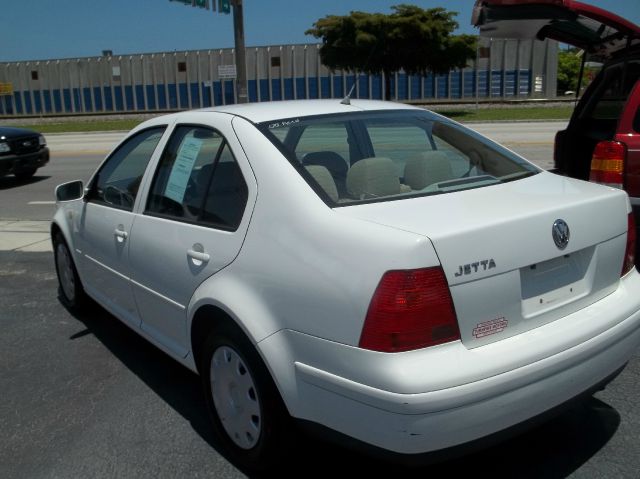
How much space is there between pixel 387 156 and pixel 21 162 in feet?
39.7

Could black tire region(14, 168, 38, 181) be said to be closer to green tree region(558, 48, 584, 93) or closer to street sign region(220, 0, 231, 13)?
street sign region(220, 0, 231, 13)

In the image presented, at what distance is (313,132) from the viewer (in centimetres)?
339

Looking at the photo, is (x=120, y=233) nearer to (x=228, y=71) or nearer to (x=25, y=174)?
(x=25, y=174)

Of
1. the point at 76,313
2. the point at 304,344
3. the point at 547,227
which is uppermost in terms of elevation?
the point at 547,227

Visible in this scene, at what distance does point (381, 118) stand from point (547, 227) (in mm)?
1270

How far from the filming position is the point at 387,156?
134 inches

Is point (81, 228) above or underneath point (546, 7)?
underneath

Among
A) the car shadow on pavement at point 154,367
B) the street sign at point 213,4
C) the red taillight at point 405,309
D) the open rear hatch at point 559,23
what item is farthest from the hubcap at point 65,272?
the street sign at point 213,4

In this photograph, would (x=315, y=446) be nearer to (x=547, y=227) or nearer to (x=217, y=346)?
(x=217, y=346)

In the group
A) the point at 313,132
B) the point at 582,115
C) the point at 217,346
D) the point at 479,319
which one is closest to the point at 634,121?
the point at 582,115

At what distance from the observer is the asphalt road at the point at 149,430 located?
2.96m

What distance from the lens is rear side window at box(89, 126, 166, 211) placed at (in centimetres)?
396

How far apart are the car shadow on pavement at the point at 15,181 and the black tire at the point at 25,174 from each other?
0.09m

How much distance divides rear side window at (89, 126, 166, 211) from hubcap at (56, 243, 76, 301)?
82 centimetres
